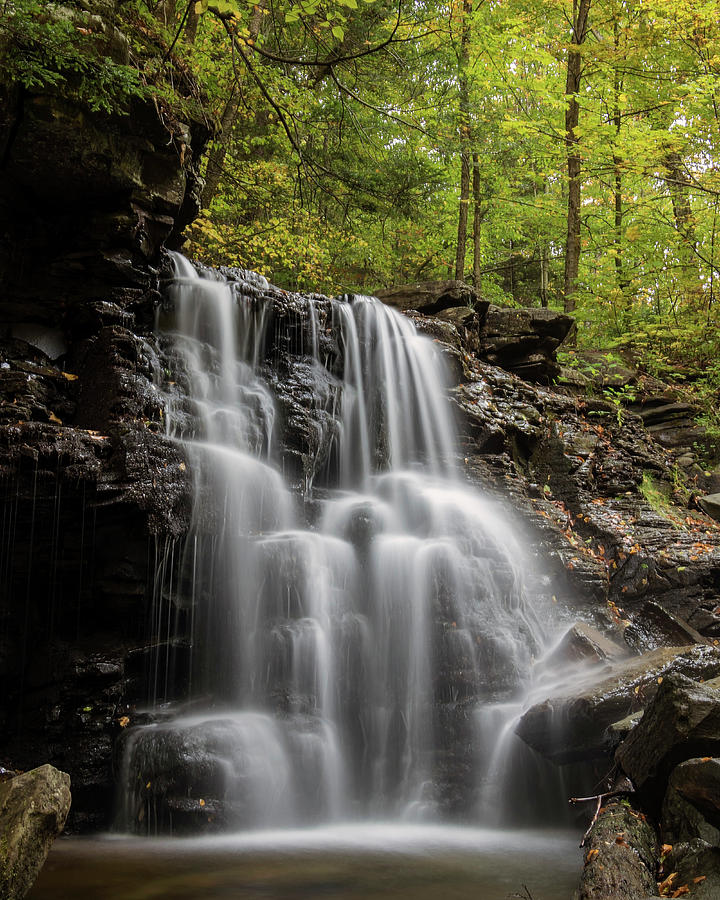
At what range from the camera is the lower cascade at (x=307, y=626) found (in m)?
A: 5.22

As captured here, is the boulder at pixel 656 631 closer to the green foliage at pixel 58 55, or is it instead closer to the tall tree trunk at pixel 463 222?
the green foliage at pixel 58 55

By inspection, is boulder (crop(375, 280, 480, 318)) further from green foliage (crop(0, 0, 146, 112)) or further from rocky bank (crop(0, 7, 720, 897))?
green foliage (crop(0, 0, 146, 112))

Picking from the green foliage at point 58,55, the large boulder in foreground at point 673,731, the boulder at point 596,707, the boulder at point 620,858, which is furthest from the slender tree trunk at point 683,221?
the boulder at point 620,858

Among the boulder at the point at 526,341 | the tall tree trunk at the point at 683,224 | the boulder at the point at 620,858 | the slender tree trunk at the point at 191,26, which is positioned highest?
the slender tree trunk at the point at 191,26

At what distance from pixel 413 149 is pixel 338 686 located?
37.9 feet

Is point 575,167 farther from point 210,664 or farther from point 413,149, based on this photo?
point 210,664

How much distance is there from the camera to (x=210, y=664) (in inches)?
232

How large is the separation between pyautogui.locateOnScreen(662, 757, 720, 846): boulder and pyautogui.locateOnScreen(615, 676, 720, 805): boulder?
12 centimetres

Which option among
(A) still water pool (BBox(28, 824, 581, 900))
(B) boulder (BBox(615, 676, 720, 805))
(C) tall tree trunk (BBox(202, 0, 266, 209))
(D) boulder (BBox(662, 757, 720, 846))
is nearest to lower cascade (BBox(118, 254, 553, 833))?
(A) still water pool (BBox(28, 824, 581, 900))

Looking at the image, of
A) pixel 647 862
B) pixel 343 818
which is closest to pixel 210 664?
pixel 343 818

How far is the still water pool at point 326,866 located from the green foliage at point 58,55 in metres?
6.18

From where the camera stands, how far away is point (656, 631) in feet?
23.9

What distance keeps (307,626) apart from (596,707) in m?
2.61

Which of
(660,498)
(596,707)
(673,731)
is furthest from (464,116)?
(673,731)
